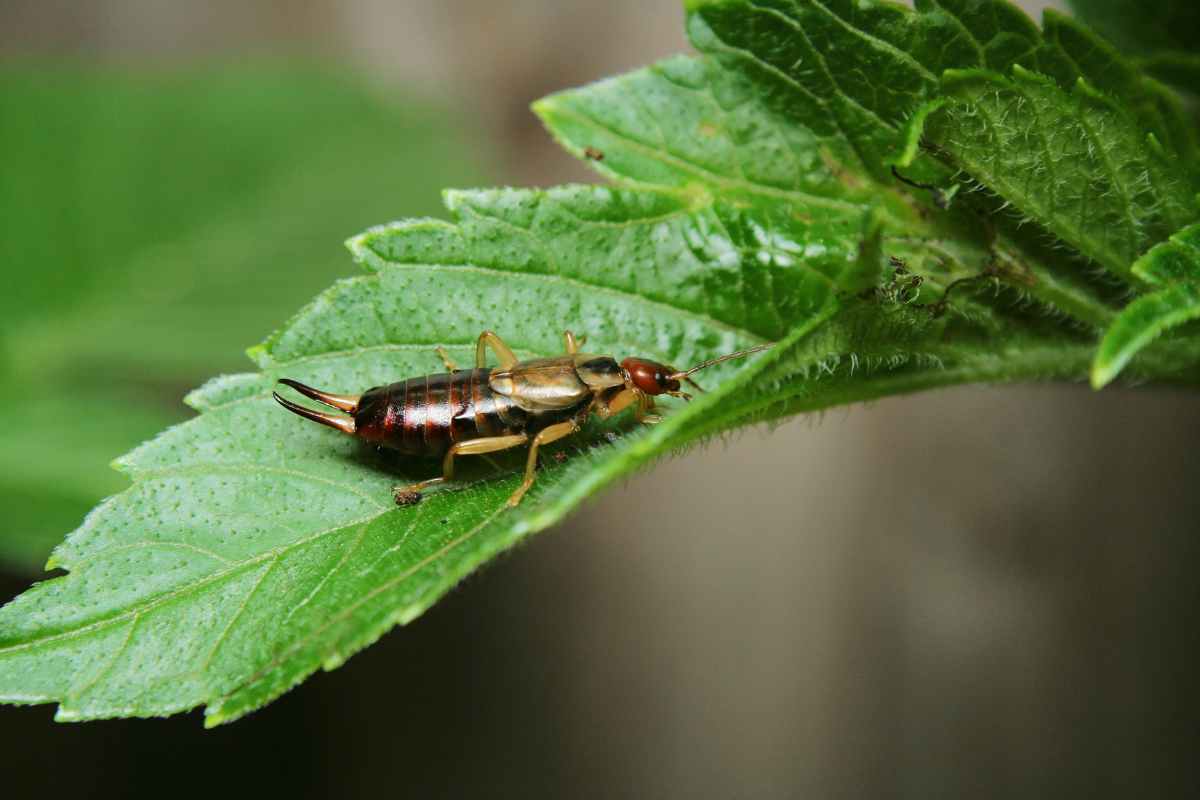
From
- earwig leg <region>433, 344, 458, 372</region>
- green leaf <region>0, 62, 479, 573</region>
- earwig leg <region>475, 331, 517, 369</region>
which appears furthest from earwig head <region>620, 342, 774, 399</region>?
green leaf <region>0, 62, 479, 573</region>

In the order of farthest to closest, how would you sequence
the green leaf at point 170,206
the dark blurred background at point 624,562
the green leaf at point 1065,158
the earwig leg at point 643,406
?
the green leaf at point 170,206
the dark blurred background at point 624,562
the earwig leg at point 643,406
the green leaf at point 1065,158

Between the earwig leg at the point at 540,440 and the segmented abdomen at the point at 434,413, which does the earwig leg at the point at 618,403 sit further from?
the segmented abdomen at the point at 434,413

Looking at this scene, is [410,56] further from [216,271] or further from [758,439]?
[758,439]

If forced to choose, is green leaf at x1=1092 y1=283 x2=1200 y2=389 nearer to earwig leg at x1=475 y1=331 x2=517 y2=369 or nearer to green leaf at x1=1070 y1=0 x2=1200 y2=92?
green leaf at x1=1070 y1=0 x2=1200 y2=92

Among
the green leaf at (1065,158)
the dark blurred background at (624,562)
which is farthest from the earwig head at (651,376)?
the dark blurred background at (624,562)

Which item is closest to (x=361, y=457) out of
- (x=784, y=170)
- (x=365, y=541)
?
(x=365, y=541)

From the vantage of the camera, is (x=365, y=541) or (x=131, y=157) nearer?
(x=365, y=541)
